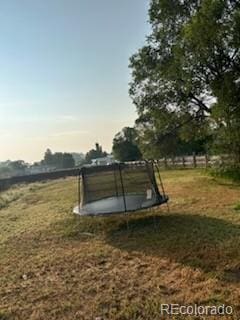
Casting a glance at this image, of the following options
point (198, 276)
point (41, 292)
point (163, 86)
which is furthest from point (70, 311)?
point (163, 86)

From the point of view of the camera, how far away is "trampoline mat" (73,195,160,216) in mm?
8766

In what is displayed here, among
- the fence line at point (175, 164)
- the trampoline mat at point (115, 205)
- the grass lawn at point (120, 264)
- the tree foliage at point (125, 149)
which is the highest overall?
the tree foliage at point (125, 149)

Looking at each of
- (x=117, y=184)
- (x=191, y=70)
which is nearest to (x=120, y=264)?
(x=117, y=184)

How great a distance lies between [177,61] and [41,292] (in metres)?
13.1

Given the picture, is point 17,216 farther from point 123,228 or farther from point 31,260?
point 31,260

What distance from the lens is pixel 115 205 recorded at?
9.31 meters

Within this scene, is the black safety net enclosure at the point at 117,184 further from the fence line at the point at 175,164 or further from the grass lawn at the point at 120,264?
the fence line at the point at 175,164

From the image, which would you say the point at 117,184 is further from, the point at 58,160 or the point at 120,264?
the point at 58,160

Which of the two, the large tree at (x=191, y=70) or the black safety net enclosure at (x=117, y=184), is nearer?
the black safety net enclosure at (x=117, y=184)

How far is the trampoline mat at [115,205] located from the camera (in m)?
8.77

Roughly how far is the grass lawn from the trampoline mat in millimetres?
428

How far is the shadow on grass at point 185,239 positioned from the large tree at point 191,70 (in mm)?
7533

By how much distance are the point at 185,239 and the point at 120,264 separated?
1.63 metres

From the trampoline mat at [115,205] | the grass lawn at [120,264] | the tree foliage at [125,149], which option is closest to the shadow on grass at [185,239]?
the grass lawn at [120,264]
